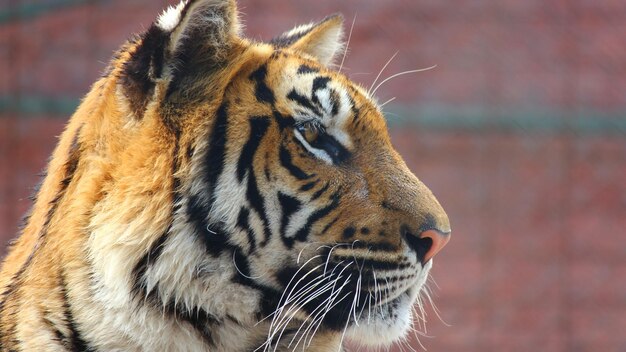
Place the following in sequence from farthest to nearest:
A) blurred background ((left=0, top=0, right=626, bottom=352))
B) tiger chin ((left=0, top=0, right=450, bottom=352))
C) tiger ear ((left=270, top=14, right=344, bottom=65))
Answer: blurred background ((left=0, top=0, right=626, bottom=352))
tiger ear ((left=270, top=14, right=344, bottom=65))
tiger chin ((left=0, top=0, right=450, bottom=352))

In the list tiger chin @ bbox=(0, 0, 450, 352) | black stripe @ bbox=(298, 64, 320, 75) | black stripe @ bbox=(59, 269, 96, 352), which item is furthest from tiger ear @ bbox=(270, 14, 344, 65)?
black stripe @ bbox=(59, 269, 96, 352)

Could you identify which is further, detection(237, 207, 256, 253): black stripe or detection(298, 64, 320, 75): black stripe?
detection(298, 64, 320, 75): black stripe

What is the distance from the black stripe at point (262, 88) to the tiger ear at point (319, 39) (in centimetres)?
36

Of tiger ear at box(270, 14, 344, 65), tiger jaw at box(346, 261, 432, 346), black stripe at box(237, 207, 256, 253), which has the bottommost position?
tiger jaw at box(346, 261, 432, 346)

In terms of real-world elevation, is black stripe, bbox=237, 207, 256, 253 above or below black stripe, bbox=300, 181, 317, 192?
below

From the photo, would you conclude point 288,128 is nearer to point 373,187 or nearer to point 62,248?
point 373,187

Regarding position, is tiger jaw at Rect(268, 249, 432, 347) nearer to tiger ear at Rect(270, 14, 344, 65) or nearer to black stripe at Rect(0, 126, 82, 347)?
black stripe at Rect(0, 126, 82, 347)

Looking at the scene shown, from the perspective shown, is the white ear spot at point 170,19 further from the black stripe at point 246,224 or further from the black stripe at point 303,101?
the black stripe at point 246,224

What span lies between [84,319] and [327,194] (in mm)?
635

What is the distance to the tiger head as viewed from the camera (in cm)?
237

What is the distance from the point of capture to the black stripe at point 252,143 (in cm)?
245

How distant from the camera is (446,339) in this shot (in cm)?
612

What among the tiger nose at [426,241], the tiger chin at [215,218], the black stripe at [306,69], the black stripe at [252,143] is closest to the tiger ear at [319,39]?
the black stripe at [306,69]

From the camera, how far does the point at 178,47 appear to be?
2.45 metres
